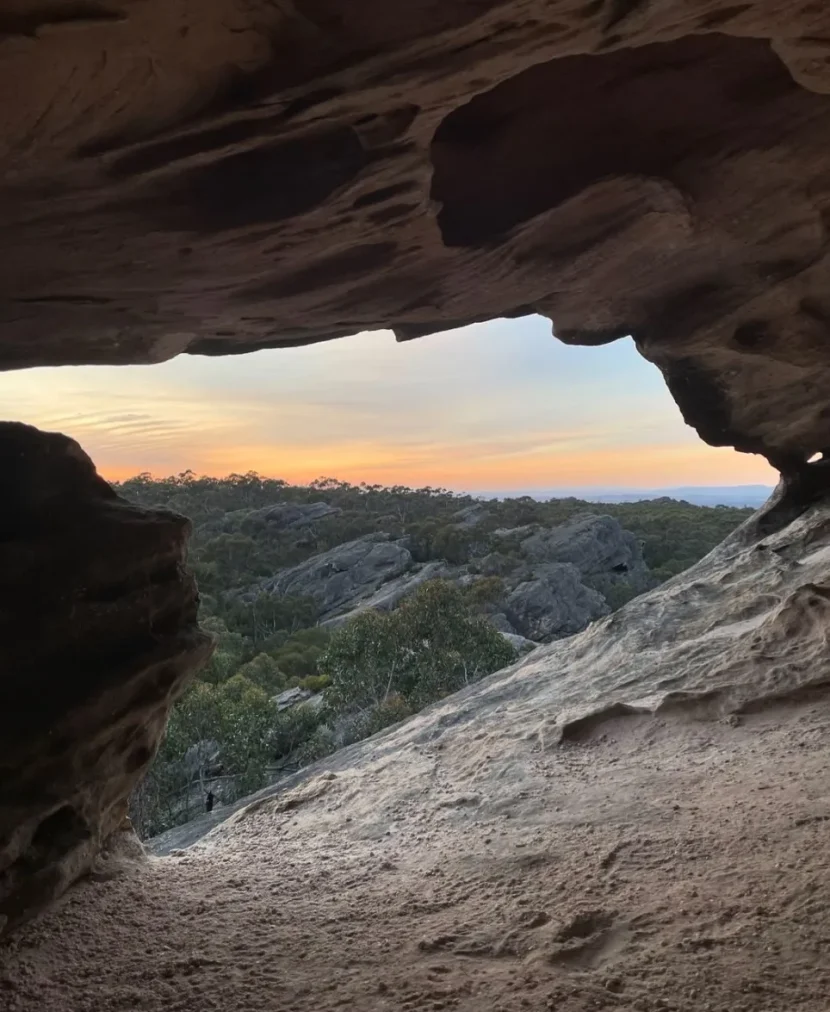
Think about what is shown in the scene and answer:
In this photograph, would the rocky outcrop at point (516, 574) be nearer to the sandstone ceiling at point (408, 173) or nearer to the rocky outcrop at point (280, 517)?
the rocky outcrop at point (280, 517)

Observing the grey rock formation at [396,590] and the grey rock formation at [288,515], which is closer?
the grey rock formation at [396,590]

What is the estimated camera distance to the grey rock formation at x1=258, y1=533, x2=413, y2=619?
39656 mm

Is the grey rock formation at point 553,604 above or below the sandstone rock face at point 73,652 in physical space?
below

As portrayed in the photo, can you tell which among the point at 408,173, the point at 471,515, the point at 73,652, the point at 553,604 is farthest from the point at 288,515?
the point at 408,173

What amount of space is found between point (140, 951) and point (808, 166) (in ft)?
26.1

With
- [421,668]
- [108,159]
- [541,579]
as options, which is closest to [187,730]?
[421,668]

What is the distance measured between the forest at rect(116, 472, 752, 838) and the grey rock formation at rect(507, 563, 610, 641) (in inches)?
92.3

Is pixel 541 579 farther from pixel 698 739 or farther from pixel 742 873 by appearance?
pixel 742 873

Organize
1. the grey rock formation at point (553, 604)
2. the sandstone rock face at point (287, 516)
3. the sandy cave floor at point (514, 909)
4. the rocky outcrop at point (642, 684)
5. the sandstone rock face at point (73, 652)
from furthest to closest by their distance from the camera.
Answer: the sandstone rock face at point (287, 516) → the grey rock formation at point (553, 604) → the rocky outcrop at point (642, 684) → the sandstone rock face at point (73, 652) → the sandy cave floor at point (514, 909)

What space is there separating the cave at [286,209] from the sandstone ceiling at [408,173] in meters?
0.02

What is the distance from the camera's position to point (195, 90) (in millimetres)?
4328

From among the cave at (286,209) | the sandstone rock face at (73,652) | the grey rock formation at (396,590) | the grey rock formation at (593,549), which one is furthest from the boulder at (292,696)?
the sandstone rock face at (73,652)

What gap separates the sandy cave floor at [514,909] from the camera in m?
3.74

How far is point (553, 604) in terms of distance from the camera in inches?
1388
